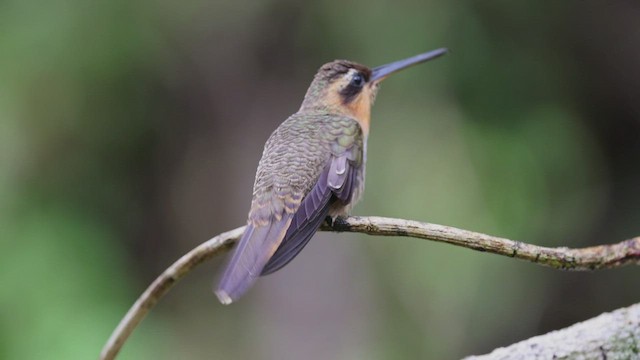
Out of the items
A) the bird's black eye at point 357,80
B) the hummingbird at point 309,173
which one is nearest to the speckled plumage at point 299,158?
the hummingbird at point 309,173

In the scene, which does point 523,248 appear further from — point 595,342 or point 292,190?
point 292,190

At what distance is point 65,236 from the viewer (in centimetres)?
418

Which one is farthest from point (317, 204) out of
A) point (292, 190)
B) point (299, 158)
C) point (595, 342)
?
point (595, 342)

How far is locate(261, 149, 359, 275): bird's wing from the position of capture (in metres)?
1.65

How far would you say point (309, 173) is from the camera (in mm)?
2121

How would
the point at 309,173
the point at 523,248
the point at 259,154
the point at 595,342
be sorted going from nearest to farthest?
1. the point at 523,248
2. the point at 595,342
3. the point at 309,173
4. the point at 259,154

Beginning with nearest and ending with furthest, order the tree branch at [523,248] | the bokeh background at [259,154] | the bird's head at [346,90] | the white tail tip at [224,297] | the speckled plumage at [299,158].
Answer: the white tail tip at [224,297] → the tree branch at [523,248] → the speckled plumage at [299,158] → the bird's head at [346,90] → the bokeh background at [259,154]

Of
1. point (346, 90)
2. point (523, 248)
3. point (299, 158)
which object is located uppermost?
point (346, 90)

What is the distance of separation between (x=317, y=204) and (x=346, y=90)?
30.1 inches

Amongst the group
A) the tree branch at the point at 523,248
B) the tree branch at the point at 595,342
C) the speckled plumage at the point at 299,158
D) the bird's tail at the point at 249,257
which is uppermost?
the speckled plumage at the point at 299,158

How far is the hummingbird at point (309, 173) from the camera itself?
163 cm

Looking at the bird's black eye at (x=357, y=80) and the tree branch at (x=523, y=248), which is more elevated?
the bird's black eye at (x=357, y=80)

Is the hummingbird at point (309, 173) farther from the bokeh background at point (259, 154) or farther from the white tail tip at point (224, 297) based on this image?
the bokeh background at point (259, 154)

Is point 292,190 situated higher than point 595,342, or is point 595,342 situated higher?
point 292,190
